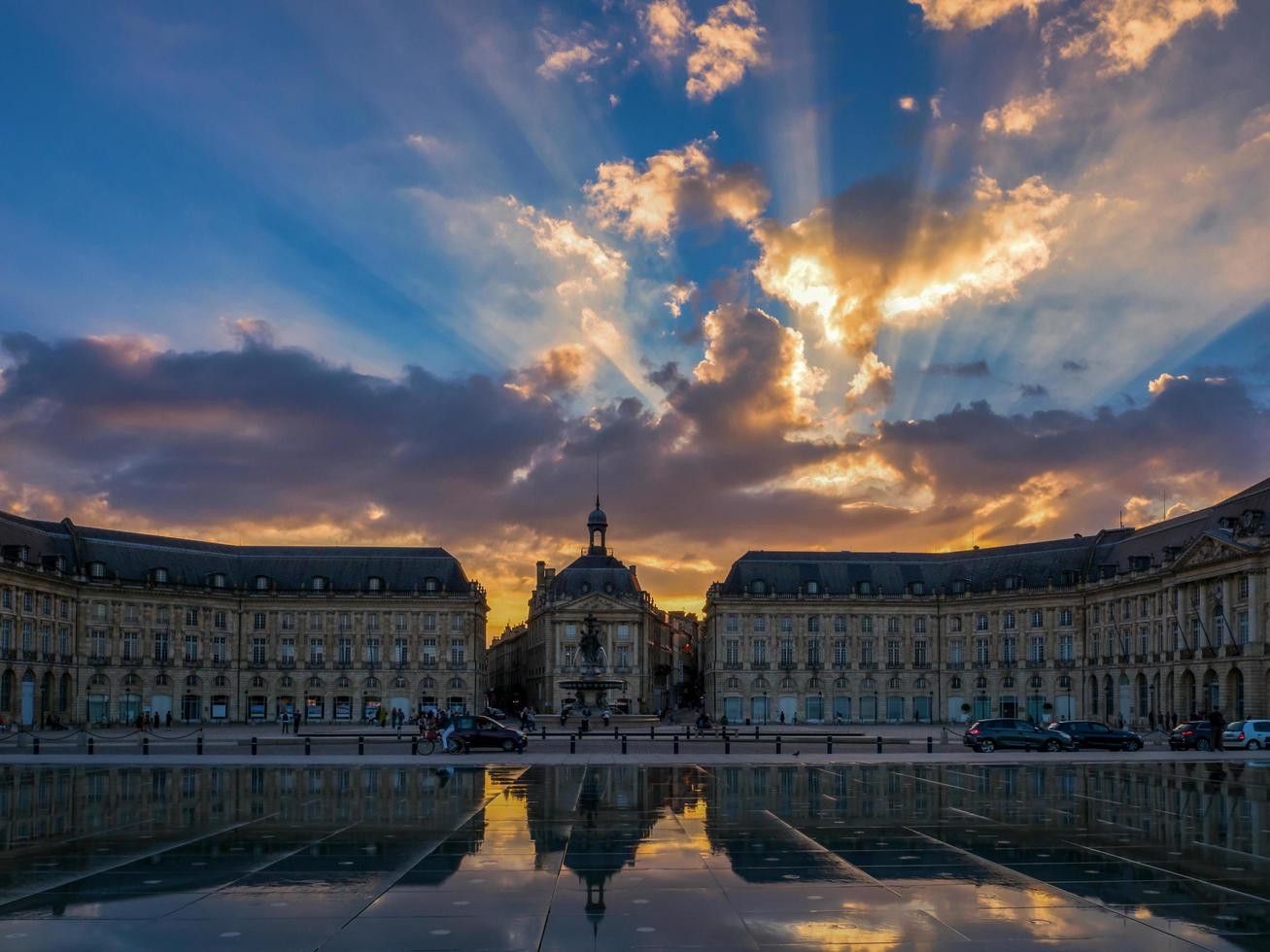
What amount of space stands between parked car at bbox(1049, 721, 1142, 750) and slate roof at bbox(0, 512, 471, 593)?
7940 centimetres

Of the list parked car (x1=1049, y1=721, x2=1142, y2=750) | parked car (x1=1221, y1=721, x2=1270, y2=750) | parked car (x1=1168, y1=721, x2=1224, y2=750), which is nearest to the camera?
parked car (x1=1049, y1=721, x2=1142, y2=750)

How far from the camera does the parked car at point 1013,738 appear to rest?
185 ft

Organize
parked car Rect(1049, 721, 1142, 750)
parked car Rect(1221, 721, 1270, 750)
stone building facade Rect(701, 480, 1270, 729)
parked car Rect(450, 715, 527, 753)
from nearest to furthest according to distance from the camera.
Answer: parked car Rect(450, 715, 527, 753) → parked car Rect(1049, 721, 1142, 750) → parked car Rect(1221, 721, 1270, 750) → stone building facade Rect(701, 480, 1270, 729)

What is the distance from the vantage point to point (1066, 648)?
114562 mm

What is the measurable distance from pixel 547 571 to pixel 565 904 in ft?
511

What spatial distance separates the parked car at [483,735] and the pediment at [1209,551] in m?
52.4

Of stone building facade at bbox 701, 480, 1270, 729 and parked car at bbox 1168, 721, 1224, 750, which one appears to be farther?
stone building facade at bbox 701, 480, 1270, 729

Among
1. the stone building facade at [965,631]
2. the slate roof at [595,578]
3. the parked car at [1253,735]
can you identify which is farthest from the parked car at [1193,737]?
the slate roof at [595,578]

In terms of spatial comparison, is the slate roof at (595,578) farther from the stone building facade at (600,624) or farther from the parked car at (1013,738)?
the parked car at (1013,738)

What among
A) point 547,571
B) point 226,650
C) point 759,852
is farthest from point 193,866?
point 547,571

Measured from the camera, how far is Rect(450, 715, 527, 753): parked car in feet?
181

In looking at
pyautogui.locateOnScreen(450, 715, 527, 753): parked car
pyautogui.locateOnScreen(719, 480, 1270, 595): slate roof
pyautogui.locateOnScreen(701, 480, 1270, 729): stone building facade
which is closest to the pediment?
pyautogui.locateOnScreen(701, 480, 1270, 729): stone building facade

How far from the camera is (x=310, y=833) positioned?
79.6ft

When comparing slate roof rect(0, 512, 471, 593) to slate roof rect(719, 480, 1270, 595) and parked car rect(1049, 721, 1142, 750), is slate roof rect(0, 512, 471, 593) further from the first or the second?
parked car rect(1049, 721, 1142, 750)
